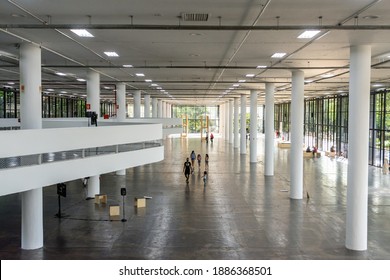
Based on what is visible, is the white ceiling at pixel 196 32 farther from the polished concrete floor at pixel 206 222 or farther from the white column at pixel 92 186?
the polished concrete floor at pixel 206 222

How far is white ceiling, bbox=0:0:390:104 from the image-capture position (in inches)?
409

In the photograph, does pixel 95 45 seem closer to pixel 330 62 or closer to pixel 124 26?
pixel 124 26

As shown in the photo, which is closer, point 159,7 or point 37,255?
point 159,7

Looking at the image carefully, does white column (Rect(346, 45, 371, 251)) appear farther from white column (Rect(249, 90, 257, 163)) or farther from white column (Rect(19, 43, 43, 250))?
white column (Rect(249, 90, 257, 163))

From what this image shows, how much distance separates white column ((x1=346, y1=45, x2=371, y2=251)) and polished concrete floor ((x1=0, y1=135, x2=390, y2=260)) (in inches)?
30.3

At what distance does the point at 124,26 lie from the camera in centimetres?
1112

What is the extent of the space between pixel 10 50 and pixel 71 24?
267 inches

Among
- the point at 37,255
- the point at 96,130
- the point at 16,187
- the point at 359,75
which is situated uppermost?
the point at 359,75

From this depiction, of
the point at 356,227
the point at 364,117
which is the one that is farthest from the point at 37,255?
the point at 364,117

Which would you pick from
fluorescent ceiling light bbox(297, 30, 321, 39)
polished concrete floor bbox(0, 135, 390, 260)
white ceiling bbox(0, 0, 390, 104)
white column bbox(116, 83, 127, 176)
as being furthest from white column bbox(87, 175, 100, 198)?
fluorescent ceiling light bbox(297, 30, 321, 39)

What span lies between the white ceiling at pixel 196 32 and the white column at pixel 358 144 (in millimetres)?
803

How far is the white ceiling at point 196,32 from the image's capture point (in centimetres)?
1038

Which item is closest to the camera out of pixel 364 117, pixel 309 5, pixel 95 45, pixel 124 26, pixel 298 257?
pixel 309 5

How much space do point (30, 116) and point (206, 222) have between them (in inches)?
333
